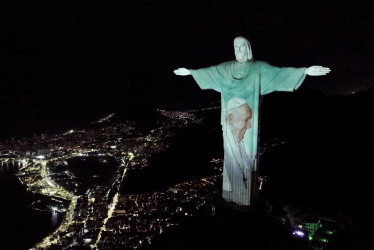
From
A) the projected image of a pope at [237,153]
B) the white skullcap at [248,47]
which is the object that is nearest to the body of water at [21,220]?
the projected image of a pope at [237,153]

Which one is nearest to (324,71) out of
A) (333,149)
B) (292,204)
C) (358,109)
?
(292,204)

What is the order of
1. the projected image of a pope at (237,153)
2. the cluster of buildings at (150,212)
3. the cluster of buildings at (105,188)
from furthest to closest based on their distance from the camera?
the cluster of buildings at (105,188) → the cluster of buildings at (150,212) → the projected image of a pope at (237,153)

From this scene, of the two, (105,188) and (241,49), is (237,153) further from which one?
(105,188)

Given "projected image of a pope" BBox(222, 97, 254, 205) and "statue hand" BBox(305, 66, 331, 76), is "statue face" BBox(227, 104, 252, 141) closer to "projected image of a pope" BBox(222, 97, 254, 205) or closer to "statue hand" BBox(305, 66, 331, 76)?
"projected image of a pope" BBox(222, 97, 254, 205)

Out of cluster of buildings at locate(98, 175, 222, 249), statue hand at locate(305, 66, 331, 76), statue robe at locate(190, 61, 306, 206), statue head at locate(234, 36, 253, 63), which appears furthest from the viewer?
cluster of buildings at locate(98, 175, 222, 249)

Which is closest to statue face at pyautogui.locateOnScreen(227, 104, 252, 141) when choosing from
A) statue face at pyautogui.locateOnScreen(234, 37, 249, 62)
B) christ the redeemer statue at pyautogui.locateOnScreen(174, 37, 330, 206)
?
christ the redeemer statue at pyautogui.locateOnScreen(174, 37, 330, 206)

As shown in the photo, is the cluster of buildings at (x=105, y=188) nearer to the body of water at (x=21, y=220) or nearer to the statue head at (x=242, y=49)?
the body of water at (x=21, y=220)

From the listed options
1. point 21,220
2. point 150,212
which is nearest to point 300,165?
point 150,212

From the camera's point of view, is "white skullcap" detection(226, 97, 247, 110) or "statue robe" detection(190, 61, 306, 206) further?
"white skullcap" detection(226, 97, 247, 110)
